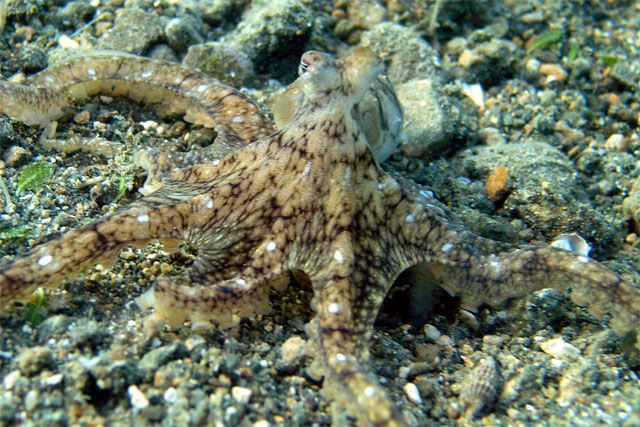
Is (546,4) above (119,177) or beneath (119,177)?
above

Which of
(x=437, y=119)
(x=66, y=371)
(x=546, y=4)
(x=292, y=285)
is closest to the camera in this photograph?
(x=66, y=371)

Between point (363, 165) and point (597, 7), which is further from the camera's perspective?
point (597, 7)

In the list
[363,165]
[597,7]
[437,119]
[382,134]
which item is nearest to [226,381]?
[363,165]

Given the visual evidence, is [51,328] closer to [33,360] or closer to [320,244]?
[33,360]

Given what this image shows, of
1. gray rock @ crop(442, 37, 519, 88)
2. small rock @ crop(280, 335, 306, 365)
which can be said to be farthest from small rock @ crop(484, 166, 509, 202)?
small rock @ crop(280, 335, 306, 365)

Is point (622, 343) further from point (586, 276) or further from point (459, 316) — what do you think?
point (459, 316)

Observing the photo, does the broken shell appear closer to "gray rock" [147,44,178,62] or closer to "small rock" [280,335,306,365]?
"small rock" [280,335,306,365]

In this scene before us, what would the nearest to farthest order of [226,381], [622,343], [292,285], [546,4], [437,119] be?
[226,381] < [622,343] < [292,285] < [437,119] < [546,4]
